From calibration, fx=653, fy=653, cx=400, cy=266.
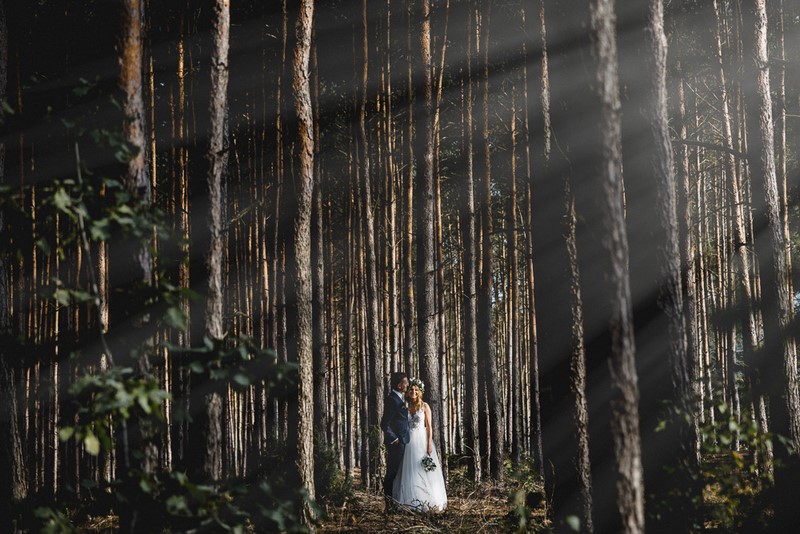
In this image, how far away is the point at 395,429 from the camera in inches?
367

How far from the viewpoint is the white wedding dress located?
906 centimetres

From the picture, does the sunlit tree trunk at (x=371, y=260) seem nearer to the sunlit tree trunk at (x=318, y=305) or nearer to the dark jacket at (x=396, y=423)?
the sunlit tree trunk at (x=318, y=305)

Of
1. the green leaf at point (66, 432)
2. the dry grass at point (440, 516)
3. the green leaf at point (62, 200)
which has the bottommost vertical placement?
the dry grass at point (440, 516)

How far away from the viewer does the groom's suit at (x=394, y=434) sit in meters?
9.24

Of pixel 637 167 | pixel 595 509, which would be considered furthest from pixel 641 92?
pixel 595 509

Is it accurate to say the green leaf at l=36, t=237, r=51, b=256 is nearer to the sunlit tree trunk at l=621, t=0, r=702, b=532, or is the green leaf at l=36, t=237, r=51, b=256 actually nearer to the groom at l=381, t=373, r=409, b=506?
the sunlit tree trunk at l=621, t=0, r=702, b=532

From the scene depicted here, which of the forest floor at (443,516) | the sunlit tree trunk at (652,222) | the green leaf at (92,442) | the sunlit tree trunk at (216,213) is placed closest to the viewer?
the green leaf at (92,442)

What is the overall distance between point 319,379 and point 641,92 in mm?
7820

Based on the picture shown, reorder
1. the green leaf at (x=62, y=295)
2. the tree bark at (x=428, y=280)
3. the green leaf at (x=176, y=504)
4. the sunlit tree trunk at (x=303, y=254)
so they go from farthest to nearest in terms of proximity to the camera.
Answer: the tree bark at (x=428, y=280), the sunlit tree trunk at (x=303, y=254), the green leaf at (x=62, y=295), the green leaf at (x=176, y=504)

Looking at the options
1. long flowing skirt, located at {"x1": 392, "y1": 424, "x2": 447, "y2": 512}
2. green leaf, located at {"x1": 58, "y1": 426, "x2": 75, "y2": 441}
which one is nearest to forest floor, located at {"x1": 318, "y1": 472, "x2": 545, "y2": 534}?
long flowing skirt, located at {"x1": 392, "y1": 424, "x2": 447, "y2": 512}

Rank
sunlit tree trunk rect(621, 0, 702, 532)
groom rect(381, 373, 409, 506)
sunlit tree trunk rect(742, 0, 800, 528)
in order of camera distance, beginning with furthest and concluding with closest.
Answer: groom rect(381, 373, 409, 506) → sunlit tree trunk rect(742, 0, 800, 528) → sunlit tree trunk rect(621, 0, 702, 532)

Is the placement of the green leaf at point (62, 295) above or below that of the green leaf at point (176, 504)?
above

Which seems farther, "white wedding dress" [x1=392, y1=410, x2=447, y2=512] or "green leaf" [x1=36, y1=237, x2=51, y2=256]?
"white wedding dress" [x1=392, y1=410, x2=447, y2=512]

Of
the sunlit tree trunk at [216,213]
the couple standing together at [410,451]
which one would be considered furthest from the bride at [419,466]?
the sunlit tree trunk at [216,213]
